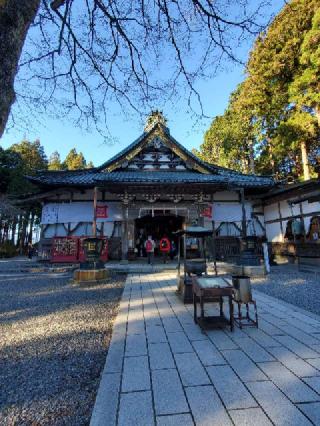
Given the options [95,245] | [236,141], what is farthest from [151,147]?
[236,141]

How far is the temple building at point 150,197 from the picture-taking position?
1421cm

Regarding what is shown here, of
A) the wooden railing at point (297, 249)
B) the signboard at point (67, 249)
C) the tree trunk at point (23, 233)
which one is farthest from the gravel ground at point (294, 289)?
the tree trunk at point (23, 233)

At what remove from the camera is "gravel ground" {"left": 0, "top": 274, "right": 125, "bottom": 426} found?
226 centimetres

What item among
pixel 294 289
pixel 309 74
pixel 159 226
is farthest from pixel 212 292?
pixel 309 74

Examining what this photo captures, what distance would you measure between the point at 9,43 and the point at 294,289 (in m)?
8.13

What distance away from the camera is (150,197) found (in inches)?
582

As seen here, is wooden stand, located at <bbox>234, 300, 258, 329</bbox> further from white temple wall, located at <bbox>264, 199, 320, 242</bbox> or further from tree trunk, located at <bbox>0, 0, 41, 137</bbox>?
white temple wall, located at <bbox>264, 199, 320, 242</bbox>

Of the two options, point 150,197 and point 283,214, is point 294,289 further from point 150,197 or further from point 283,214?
point 283,214

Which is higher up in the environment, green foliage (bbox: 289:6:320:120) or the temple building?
green foliage (bbox: 289:6:320:120)

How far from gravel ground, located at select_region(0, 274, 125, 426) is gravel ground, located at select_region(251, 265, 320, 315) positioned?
4.23 meters

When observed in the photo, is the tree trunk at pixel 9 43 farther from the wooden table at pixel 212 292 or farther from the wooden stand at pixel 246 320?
the wooden stand at pixel 246 320

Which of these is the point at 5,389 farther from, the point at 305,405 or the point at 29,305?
the point at 29,305

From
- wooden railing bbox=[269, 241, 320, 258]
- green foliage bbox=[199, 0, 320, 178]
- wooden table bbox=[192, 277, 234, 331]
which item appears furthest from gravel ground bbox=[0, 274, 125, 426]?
green foliage bbox=[199, 0, 320, 178]

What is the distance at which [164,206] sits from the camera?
15.5 metres
